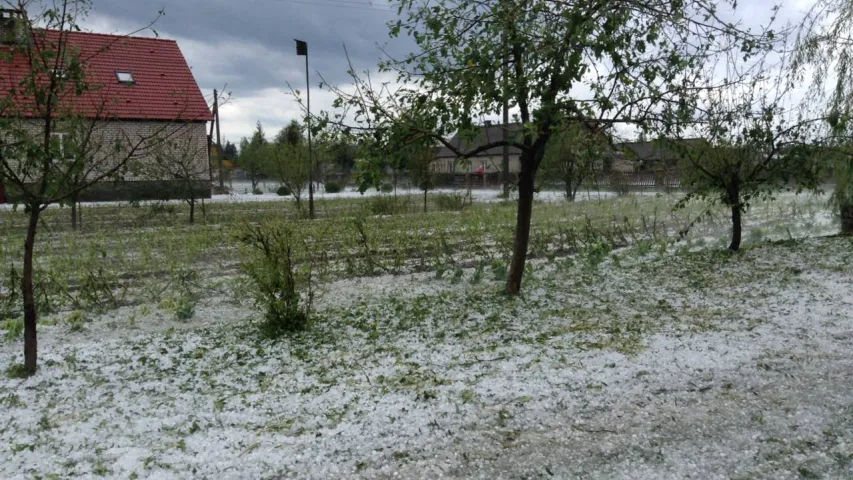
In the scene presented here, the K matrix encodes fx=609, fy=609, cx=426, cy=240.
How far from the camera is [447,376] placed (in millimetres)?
4227

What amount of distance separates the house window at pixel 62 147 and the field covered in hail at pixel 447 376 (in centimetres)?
Result: 69

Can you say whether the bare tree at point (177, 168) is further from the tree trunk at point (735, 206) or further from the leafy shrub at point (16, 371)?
the tree trunk at point (735, 206)

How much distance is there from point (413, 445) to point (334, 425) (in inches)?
20.3

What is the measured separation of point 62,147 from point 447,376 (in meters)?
3.08

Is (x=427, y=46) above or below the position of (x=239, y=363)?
above

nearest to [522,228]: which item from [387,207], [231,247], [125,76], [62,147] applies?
[62,147]

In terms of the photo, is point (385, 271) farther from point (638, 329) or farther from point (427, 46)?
point (638, 329)

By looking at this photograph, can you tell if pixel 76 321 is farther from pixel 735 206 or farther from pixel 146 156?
pixel 735 206

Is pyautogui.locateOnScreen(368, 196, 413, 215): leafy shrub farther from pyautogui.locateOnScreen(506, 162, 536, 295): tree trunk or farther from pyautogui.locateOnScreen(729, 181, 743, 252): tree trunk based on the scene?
pyautogui.locateOnScreen(506, 162, 536, 295): tree trunk

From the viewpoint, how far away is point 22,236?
11.3 m

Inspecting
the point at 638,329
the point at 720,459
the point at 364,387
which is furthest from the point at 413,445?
the point at 638,329

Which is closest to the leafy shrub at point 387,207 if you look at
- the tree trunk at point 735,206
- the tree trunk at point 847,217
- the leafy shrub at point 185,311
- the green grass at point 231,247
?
the green grass at point 231,247

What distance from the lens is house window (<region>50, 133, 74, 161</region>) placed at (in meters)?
4.07

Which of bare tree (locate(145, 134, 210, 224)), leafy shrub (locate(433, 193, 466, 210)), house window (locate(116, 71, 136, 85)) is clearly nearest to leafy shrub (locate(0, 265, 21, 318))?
bare tree (locate(145, 134, 210, 224))
